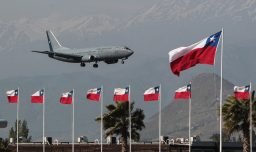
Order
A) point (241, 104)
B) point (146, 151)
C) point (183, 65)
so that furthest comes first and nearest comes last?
point (146, 151) < point (241, 104) < point (183, 65)

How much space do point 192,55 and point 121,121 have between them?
182 feet

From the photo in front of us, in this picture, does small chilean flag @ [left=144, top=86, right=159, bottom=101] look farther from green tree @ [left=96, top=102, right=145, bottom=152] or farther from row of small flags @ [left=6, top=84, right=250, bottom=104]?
green tree @ [left=96, top=102, right=145, bottom=152]

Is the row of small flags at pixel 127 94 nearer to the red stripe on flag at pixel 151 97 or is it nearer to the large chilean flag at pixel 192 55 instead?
the red stripe on flag at pixel 151 97

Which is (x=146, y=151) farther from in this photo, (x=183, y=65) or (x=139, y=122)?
(x=183, y=65)

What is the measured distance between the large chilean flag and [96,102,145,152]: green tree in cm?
5399

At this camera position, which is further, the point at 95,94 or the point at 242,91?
the point at 95,94

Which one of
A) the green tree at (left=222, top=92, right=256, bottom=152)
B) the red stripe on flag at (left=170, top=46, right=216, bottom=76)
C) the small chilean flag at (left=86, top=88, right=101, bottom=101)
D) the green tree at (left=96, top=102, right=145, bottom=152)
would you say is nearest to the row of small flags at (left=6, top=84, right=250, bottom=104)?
the small chilean flag at (left=86, top=88, right=101, bottom=101)

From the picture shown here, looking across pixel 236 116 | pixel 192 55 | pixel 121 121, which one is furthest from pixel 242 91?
pixel 121 121

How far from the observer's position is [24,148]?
156375 millimetres

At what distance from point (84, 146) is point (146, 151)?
435 inches

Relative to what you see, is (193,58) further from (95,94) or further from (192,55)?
(95,94)

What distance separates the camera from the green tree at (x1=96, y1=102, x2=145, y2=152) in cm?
12631

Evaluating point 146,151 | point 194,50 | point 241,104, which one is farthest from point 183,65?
point 146,151

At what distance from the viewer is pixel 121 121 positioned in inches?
4998
